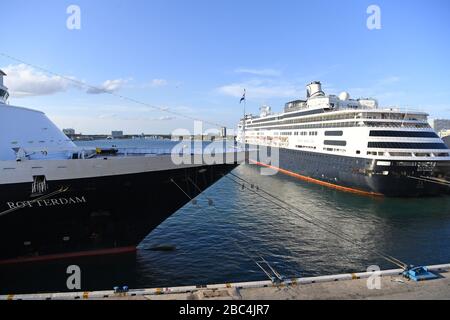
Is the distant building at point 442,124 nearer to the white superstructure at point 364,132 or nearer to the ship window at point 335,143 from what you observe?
the white superstructure at point 364,132

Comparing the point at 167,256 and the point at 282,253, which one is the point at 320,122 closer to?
the point at 282,253

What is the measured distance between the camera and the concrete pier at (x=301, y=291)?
35.0ft

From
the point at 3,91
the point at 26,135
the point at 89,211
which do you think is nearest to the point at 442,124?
the point at 89,211

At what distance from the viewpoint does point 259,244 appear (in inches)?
836

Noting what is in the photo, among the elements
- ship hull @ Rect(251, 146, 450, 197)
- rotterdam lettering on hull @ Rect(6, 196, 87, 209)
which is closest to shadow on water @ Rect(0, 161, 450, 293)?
ship hull @ Rect(251, 146, 450, 197)

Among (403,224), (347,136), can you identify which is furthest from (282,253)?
(347,136)

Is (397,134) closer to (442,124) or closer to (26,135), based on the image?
(26,135)

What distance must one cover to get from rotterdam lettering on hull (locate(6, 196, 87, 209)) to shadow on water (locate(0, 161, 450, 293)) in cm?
366

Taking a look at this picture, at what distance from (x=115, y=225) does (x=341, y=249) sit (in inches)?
574

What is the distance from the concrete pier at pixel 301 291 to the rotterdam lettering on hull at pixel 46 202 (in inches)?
164

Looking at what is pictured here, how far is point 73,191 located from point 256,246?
1202 centimetres

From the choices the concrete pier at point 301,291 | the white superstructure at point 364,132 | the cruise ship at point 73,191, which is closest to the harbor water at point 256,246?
the cruise ship at point 73,191

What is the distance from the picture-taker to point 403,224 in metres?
27.1
